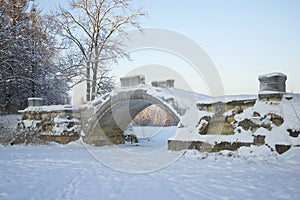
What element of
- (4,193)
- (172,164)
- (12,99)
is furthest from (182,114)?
(12,99)

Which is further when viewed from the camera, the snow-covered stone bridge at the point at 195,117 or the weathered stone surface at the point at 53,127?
the weathered stone surface at the point at 53,127

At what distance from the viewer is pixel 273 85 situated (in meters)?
7.88

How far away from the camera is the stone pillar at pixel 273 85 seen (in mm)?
7777

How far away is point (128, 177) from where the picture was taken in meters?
5.28

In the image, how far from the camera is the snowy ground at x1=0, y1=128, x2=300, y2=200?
4004 mm

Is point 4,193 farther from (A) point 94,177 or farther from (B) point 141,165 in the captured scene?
(B) point 141,165

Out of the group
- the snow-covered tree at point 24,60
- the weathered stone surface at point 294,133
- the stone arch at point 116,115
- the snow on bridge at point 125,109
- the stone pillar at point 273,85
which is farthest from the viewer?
the snow-covered tree at point 24,60

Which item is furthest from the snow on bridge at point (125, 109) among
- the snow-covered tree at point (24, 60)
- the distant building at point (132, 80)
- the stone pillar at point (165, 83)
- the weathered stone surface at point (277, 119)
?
the snow-covered tree at point (24, 60)

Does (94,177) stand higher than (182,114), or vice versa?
(182,114)

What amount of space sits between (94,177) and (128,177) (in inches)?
26.0

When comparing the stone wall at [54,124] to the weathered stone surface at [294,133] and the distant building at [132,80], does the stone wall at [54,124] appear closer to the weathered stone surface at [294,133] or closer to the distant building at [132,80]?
the distant building at [132,80]

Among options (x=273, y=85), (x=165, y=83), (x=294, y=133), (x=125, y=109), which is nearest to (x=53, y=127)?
(x=125, y=109)

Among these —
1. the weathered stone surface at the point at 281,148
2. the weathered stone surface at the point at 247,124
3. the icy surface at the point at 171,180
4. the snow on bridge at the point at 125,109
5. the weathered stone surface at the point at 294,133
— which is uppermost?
the snow on bridge at the point at 125,109

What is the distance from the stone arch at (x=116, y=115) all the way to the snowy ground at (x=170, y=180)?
386 cm
